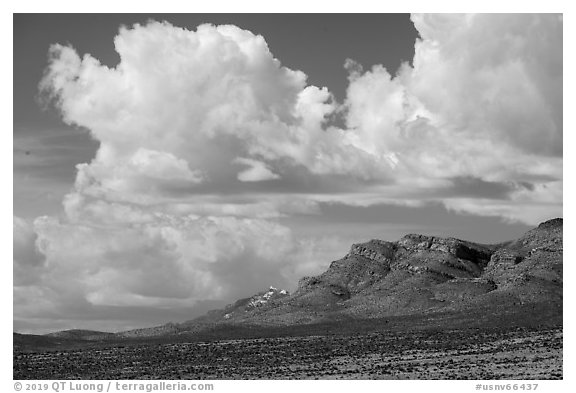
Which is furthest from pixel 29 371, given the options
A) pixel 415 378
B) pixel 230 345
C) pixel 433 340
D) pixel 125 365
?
pixel 433 340

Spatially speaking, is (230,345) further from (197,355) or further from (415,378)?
(415,378)

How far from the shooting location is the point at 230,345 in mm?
167125

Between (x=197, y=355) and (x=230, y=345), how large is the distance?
14.8m

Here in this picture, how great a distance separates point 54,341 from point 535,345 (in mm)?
99498

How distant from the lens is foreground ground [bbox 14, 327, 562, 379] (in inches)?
4761

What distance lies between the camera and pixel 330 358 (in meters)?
141

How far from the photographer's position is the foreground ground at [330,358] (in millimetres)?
120938
